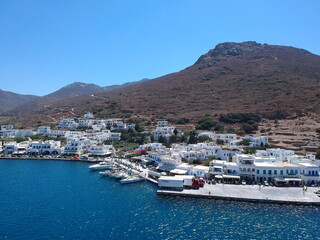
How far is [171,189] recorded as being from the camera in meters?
37.2

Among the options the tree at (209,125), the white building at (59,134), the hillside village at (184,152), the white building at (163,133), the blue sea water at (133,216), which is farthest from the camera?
the white building at (59,134)

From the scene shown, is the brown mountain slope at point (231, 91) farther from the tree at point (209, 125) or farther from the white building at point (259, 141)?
the white building at point (259, 141)

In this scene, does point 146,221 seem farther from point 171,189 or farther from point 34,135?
point 34,135

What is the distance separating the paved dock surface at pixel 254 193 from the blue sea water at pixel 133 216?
1.11 m

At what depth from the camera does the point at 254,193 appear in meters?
35.0

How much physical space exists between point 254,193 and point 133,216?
57.3 ft

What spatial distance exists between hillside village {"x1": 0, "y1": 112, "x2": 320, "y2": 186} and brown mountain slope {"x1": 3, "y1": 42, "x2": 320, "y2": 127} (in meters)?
25.7

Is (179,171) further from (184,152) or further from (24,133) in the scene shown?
(24,133)

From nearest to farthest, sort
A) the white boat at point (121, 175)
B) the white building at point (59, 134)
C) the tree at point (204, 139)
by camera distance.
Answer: the white boat at point (121, 175) < the tree at point (204, 139) < the white building at point (59, 134)

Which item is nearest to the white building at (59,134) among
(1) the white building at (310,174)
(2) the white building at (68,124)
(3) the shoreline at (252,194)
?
(2) the white building at (68,124)

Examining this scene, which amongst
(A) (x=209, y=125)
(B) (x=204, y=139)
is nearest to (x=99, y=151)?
(B) (x=204, y=139)

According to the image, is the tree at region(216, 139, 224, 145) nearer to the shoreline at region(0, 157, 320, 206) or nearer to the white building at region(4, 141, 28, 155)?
the shoreline at region(0, 157, 320, 206)

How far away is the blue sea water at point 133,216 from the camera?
25.4 m

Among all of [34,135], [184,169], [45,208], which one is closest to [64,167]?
[45,208]
